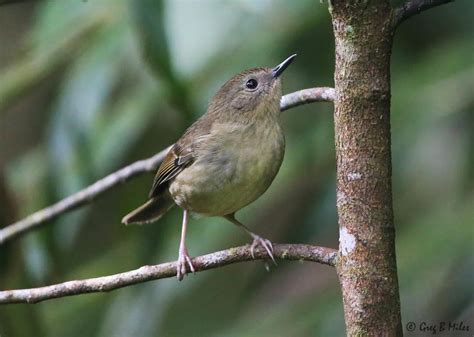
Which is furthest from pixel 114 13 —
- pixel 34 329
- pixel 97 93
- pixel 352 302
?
pixel 352 302

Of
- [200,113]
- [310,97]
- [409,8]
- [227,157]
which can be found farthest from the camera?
[200,113]

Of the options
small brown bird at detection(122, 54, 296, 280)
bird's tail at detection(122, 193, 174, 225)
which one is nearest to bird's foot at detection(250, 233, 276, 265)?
small brown bird at detection(122, 54, 296, 280)

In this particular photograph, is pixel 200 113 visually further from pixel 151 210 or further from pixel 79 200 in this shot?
pixel 79 200

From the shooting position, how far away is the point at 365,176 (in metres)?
2.19

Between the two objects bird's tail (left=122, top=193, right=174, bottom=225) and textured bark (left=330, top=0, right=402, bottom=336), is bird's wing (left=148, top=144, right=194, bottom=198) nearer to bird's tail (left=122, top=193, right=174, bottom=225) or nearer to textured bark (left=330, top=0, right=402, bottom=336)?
bird's tail (left=122, top=193, right=174, bottom=225)

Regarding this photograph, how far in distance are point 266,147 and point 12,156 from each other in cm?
433

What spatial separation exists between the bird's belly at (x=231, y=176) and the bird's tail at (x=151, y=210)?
55 centimetres

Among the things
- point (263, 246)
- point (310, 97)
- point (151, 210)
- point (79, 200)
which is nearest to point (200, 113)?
point (151, 210)

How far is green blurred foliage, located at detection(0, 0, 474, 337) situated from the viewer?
401 cm

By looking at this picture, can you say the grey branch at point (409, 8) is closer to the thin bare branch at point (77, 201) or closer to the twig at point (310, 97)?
the twig at point (310, 97)

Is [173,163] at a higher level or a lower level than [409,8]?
lower

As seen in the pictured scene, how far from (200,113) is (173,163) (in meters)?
0.87

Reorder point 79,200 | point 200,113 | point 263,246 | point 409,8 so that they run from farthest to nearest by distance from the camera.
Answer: point 200,113 < point 79,200 < point 263,246 < point 409,8

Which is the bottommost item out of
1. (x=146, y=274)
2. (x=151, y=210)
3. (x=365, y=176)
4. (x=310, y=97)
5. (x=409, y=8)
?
(x=151, y=210)
